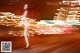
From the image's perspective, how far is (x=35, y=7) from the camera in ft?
9.43

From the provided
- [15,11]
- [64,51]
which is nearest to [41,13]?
[15,11]

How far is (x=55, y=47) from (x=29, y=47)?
27 centimetres

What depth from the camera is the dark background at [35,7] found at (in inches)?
112

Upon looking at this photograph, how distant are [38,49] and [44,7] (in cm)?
44

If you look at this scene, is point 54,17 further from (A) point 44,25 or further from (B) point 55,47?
(B) point 55,47

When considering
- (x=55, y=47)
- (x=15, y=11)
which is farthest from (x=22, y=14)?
(x=55, y=47)

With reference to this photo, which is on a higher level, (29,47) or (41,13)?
(41,13)

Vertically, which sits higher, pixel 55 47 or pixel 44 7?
pixel 44 7

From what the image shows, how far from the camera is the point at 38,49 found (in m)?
2.93

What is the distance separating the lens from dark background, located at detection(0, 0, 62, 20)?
9.36 feet

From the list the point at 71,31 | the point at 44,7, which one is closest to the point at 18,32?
the point at 44,7

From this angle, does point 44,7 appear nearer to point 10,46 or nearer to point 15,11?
point 15,11

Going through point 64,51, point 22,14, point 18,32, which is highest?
point 22,14

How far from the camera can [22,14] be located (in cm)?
287
